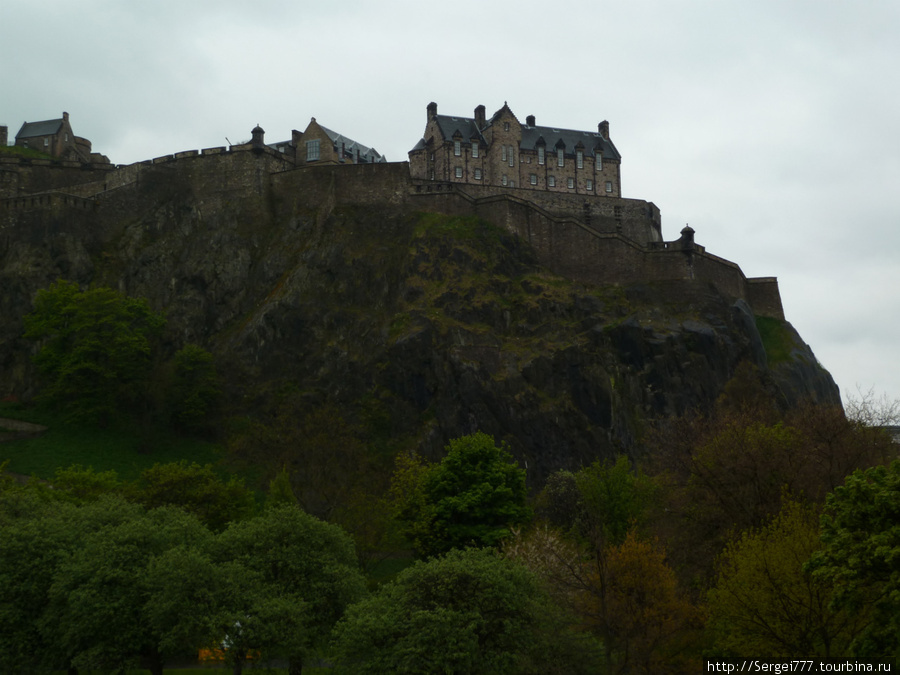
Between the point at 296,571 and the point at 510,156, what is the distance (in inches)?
1949

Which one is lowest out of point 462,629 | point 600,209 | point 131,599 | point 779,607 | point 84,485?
point 462,629

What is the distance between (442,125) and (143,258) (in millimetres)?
23730

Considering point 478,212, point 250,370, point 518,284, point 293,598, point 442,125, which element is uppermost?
point 442,125

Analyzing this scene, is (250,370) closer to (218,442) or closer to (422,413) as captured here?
(218,442)

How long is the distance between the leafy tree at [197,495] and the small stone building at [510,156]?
35.2 metres

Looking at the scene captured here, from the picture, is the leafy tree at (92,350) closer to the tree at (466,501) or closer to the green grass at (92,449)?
the green grass at (92,449)

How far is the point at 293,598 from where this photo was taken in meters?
28.4

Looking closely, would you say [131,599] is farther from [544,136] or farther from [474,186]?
[544,136]

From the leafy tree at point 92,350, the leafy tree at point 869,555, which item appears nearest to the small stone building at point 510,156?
the leafy tree at point 92,350

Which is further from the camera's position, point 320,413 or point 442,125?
point 442,125

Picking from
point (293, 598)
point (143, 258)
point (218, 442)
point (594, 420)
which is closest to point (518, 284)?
point (594, 420)

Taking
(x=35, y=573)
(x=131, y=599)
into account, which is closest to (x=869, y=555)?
(x=131, y=599)

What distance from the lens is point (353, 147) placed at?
77375 millimetres

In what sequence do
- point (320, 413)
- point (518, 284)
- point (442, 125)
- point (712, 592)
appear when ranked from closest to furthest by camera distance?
point (712, 592) < point (320, 413) < point (518, 284) < point (442, 125)
